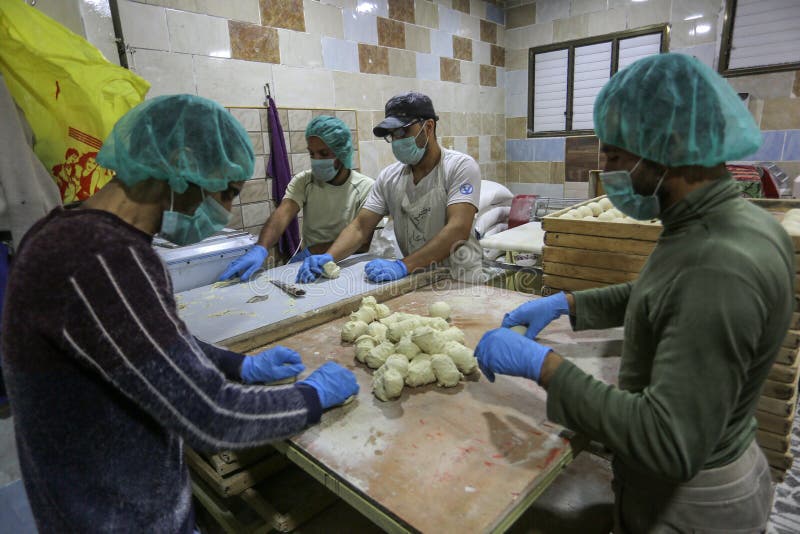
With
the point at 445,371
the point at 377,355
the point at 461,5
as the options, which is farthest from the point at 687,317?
the point at 461,5

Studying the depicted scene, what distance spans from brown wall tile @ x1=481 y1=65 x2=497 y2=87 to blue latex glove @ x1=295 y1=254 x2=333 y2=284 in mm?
4127

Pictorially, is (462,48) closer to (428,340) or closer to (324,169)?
(324,169)

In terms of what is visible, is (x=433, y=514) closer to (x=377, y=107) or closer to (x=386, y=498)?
(x=386, y=498)

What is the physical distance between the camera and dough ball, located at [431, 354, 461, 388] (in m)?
1.44

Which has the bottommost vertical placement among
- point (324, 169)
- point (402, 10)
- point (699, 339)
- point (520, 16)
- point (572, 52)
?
point (699, 339)

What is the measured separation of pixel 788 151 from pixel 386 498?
17.2 feet

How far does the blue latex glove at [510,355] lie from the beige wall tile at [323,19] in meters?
Result: 3.47

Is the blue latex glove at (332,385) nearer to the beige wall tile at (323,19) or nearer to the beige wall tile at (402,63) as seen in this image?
the beige wall tile at (323,19)

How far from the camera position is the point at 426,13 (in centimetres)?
484

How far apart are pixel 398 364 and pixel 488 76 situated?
5.23 metres

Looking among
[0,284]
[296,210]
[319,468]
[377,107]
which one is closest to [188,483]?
[319,468]

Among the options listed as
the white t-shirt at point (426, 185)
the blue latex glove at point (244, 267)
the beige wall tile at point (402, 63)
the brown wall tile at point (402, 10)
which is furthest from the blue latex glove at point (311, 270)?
the brown wall tile at point (402, 10)

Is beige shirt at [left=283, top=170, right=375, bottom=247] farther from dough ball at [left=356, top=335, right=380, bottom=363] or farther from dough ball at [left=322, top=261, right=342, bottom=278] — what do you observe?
dough ball at [left=356, top=335, right=380, bottom=363]

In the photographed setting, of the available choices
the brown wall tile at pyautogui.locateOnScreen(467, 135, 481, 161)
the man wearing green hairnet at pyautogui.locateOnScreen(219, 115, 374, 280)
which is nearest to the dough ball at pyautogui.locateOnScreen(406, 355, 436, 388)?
the man wearing green hairnet at pyautogui.locateOnScreen(219, 115, 374, 280)
